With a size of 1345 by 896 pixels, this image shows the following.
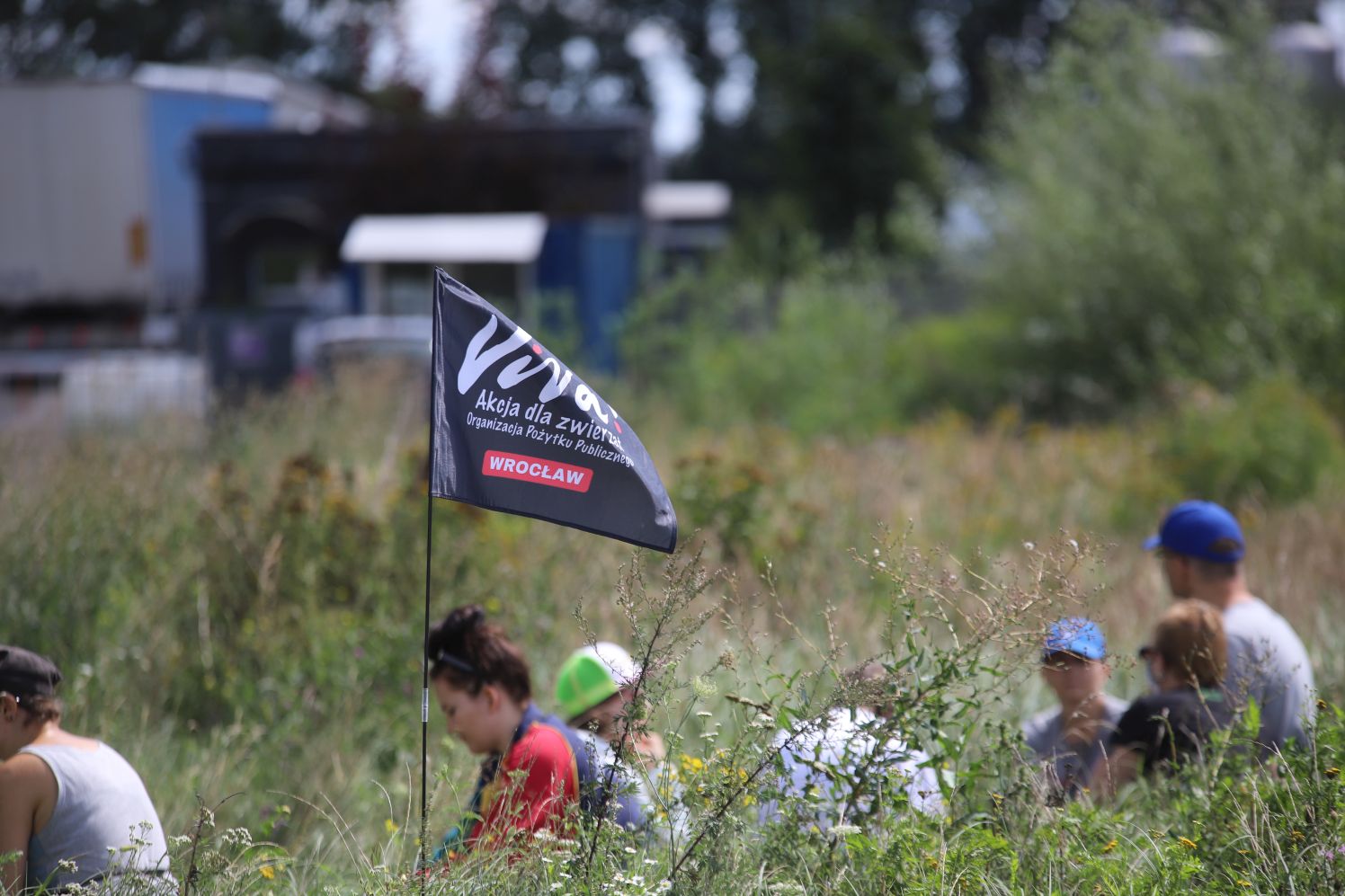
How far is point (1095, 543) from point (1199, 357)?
10.4 meters

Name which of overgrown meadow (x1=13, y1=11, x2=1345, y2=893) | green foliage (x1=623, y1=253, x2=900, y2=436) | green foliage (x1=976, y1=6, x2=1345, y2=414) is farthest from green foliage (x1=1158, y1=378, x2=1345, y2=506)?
green foliage (x1=623, y1=253, x2=900, y2=436)

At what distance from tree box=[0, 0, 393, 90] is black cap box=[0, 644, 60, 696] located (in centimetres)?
3366

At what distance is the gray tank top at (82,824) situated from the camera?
11.5 feet

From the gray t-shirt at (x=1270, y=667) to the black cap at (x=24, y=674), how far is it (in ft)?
10.3

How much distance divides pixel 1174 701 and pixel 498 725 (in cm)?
193

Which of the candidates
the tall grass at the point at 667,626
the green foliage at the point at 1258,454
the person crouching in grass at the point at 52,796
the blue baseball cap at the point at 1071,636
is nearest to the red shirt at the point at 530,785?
the tall grass at the point at 667,626

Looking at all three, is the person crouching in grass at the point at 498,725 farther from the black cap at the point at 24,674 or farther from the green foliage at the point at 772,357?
the green foliage at the point at 772,357

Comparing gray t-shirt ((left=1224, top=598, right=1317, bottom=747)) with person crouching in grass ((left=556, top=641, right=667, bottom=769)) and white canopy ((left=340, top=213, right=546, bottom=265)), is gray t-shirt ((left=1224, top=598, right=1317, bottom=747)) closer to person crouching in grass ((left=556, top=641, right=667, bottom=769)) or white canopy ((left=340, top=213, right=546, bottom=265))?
person crouching in grass ((left=556, top=641, right=667, bottom=769))

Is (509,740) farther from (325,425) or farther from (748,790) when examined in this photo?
(325,425)

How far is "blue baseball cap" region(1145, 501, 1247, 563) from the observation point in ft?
15.4

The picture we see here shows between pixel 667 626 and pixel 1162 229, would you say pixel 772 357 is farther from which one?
pixel 667 626

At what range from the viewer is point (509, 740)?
3914 millimetres

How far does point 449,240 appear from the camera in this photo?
18.4 meters

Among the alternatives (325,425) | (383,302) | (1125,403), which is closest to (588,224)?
(383,302)
